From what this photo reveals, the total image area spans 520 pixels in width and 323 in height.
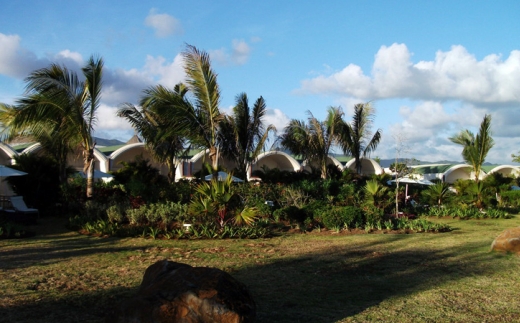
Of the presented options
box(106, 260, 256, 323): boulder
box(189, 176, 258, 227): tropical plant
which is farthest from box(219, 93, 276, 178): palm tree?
box(106, 260, 256, 323): boulder

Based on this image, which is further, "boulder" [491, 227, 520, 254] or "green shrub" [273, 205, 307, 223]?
"green shrub" [273, 205, 307, 223]

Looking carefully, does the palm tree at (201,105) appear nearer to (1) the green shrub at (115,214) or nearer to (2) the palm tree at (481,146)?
(1) the green shrub at (115,214)

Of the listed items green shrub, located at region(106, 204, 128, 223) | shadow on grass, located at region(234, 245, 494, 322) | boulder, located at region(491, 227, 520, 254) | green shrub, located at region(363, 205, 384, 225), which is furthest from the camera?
green shrub, located at region(363, 205, 384, 225)

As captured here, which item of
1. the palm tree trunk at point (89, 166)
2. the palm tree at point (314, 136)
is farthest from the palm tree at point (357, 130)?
the palm tree trunk at point (89, 166)

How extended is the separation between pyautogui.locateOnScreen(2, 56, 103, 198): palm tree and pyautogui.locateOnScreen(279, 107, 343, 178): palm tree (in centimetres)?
1224

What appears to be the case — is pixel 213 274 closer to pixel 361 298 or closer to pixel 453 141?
pixel 361 298

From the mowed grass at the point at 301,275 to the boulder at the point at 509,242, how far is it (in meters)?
0.31

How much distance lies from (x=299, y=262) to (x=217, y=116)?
28.9 ft

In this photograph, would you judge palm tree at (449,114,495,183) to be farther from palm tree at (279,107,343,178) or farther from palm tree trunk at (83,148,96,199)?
palm tree trunk at (83,148,96,199)

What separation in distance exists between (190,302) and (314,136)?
69.8 ft

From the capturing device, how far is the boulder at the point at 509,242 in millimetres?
9453

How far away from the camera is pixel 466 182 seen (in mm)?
24000

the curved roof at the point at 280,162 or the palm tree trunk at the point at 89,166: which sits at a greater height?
the curved roof at the point at 280,162

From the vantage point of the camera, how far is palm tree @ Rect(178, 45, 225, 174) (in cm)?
1616
